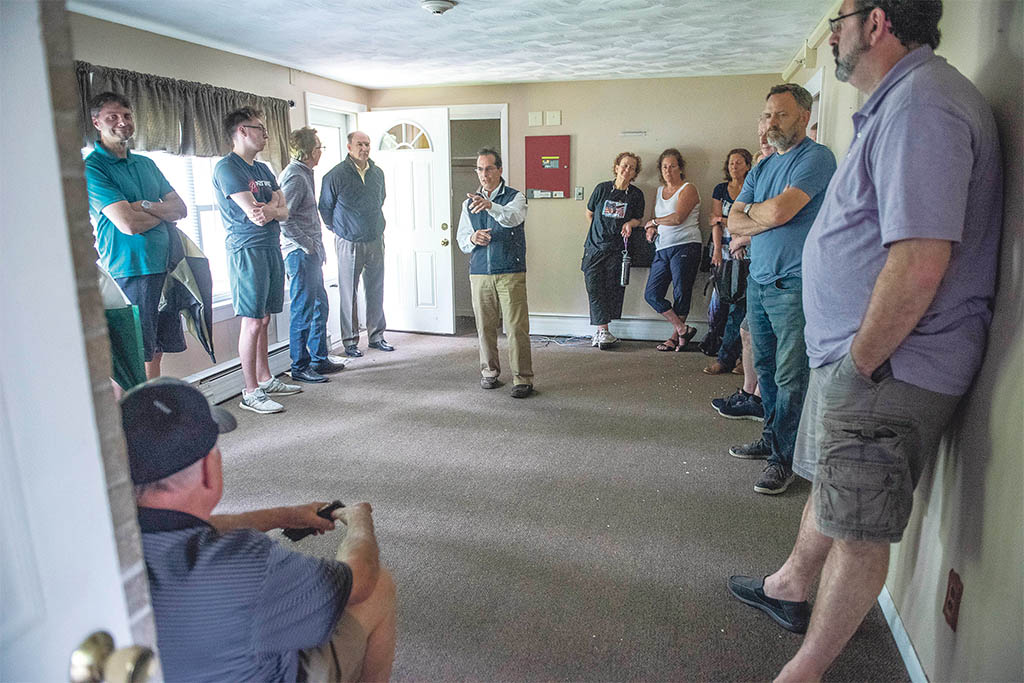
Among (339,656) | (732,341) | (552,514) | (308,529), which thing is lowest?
(552,514)

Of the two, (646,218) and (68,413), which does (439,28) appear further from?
(68,413)

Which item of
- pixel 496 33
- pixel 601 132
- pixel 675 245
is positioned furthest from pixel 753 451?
pixel 601 132

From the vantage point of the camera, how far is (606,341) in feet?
17.6

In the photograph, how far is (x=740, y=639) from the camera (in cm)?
182

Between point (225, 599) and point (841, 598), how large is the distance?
128 centimetres

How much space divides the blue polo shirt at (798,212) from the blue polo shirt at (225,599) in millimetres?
2071

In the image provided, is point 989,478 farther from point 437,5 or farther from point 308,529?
point 437,5

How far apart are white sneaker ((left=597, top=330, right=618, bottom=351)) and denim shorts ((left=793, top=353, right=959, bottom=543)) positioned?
154 inches

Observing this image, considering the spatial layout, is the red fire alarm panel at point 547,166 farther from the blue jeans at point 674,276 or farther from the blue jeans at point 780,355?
the blue jeans at point 780,355

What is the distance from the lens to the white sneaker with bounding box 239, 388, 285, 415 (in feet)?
12.4

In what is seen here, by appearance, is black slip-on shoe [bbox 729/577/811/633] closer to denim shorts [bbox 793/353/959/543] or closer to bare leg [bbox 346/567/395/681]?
denim shorts [bbox 793/353/959/543]

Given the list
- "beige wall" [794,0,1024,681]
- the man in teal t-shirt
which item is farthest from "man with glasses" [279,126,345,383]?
"beige wall" [794,0,1024,681]

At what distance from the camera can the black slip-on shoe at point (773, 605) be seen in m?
1.85

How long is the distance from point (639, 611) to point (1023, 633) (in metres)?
1.01
